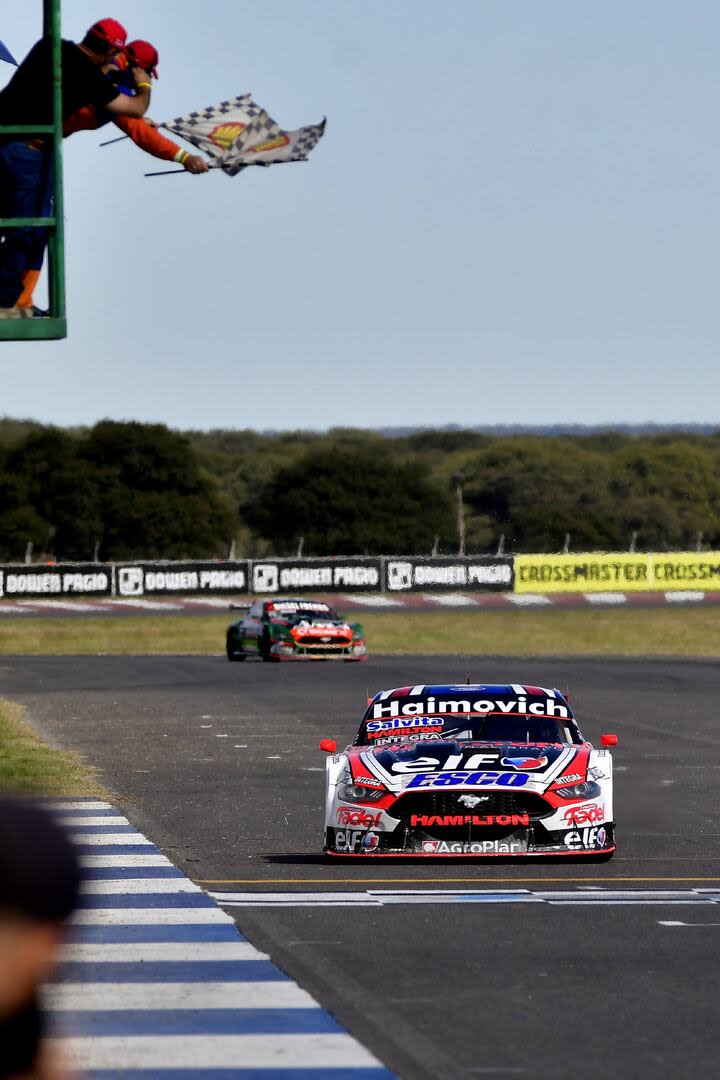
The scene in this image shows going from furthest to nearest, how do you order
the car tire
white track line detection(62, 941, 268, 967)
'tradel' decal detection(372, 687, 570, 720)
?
the car tire
'tradel' decal detection(372, 687, 570, 720)
white track line detection(62, 941, 268, 967)

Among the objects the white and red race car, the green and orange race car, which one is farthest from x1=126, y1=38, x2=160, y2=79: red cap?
the green and orange race car

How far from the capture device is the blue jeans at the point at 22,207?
48.3 feet

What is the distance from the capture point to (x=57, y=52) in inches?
567

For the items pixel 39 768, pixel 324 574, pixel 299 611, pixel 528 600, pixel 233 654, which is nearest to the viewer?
pixel 39 768

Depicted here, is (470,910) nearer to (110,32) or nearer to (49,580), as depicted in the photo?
(110,32)

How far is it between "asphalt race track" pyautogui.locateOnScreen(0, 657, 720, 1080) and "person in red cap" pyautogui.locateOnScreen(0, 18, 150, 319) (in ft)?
14.2

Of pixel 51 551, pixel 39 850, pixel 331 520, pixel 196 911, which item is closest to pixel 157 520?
pixel 51 551

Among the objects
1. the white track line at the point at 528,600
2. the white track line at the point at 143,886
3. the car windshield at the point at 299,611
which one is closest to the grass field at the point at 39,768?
the white track line at the point at 143,886

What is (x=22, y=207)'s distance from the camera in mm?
14773

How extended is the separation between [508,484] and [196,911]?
14333cm

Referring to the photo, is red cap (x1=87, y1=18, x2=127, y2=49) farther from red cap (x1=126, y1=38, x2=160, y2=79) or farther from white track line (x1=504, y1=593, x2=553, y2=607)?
white track line (x1=504, y1=593, x2=553, y2=607)

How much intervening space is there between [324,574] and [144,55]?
4725 cm

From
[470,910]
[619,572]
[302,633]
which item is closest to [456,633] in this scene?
[619,572]

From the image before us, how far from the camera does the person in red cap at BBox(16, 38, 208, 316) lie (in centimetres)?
1416
